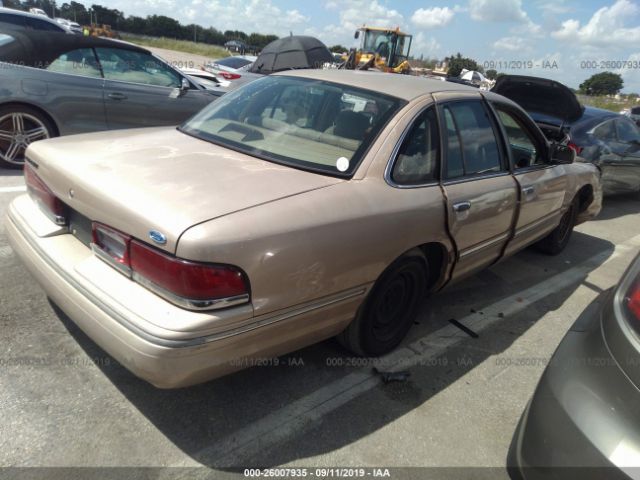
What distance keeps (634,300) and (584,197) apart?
373 cm

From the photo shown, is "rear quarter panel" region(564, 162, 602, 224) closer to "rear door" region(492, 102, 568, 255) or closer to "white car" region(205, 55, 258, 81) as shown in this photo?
"rear door" region(492, 102, 568, 255)

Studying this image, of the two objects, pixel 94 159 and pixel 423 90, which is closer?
pixel 94 159

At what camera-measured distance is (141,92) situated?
6.18 meters

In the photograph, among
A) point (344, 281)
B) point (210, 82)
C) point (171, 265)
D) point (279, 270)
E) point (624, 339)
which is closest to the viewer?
point (624, 339)

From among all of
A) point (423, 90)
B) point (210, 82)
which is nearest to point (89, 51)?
point (210, 82)

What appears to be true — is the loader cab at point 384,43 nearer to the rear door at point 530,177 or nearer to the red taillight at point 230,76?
the red taillight at point 230,76

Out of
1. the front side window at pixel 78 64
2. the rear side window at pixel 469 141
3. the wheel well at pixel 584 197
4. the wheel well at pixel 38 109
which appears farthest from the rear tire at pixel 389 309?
the front side window at pixel 78 64

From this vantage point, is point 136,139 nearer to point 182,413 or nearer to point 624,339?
point 182,413

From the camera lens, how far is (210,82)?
9.32 meters

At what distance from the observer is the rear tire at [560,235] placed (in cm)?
491

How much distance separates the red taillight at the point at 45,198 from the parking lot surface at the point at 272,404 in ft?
2.32

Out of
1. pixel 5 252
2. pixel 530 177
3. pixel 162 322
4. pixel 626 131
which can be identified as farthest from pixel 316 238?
pixel 626 131

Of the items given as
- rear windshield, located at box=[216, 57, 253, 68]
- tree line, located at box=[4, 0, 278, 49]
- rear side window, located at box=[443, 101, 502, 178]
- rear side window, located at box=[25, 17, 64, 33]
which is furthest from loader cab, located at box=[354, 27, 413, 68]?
tree line, located at box=[4, 0, 278, 49]

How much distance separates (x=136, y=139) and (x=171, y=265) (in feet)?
4.22
